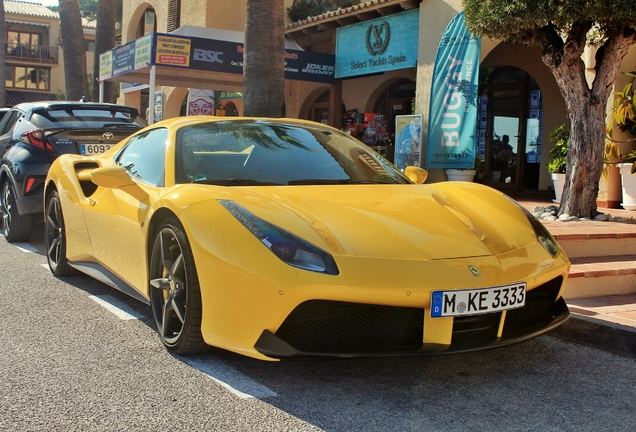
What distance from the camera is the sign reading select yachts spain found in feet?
45.7

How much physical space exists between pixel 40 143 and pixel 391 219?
5.30 m

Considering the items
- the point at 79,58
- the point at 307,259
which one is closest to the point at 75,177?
the point at 307,259

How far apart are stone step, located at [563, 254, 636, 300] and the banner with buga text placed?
671 centimetres

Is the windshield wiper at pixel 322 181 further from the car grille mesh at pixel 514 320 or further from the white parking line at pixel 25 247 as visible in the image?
the white parking line at pixel 25 247

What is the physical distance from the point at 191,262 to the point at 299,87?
53.9ft

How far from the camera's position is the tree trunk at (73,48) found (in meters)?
19.2

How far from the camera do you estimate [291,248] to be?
9.70ft

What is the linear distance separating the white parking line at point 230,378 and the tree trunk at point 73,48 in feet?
56.7

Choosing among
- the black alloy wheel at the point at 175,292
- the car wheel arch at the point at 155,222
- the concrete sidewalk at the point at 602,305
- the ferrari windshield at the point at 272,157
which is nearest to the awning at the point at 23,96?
the concrete sidewalk at the point at 602,305

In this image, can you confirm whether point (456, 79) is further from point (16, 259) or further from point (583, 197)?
point (16, 259)

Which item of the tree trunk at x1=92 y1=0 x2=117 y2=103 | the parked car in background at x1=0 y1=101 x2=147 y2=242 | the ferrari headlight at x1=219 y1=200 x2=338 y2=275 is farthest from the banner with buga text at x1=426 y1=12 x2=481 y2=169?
the tree trunk at x1=92 y1=0 x2=117 y2=103

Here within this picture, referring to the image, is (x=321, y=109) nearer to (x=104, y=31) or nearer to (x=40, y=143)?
(x=104, y=31)

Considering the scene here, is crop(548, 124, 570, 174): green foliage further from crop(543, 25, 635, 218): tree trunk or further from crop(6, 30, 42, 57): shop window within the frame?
crop(6, 30, 42, 57): shop window

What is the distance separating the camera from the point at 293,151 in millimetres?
4207
